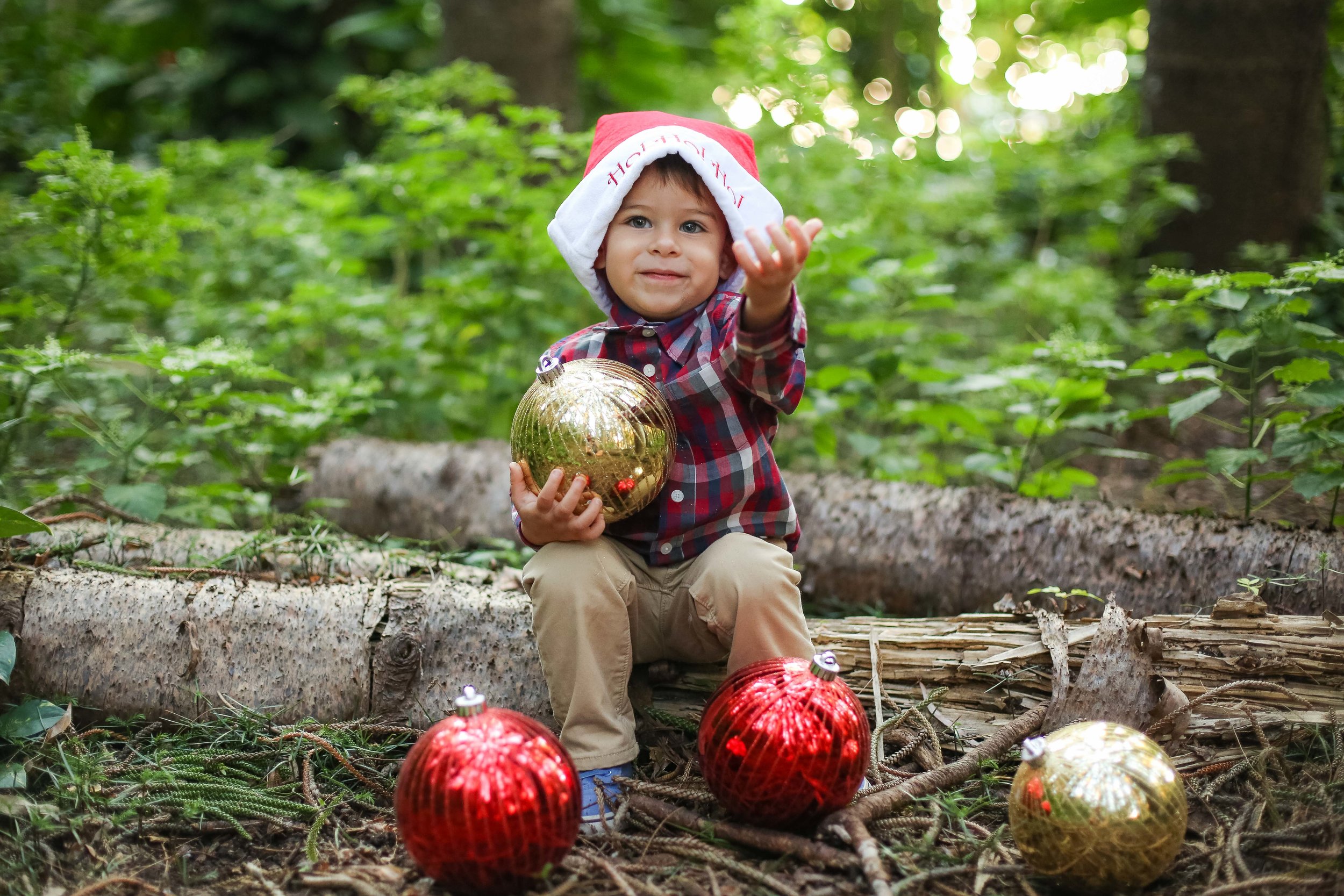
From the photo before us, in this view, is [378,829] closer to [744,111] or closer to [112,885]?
[112,885]

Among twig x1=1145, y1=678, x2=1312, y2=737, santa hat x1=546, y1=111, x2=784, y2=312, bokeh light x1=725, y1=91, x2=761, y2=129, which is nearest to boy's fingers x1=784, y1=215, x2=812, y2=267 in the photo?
santa hat x1=546, y1=111, x2=784, y2=312

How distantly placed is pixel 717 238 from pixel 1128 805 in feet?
4.92

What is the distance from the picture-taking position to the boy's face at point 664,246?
7.07 ft

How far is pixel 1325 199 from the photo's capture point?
4.78m

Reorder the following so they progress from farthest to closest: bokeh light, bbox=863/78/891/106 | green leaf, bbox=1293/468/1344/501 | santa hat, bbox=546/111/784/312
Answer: bokeh light, bbox=863/78/891/106 → green leaf, bbox=1293/468/1344/501 → santa hat, bbox=546/111/784/312

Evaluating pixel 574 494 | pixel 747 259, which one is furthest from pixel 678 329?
pixel 574 494

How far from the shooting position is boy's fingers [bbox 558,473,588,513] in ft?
6.20

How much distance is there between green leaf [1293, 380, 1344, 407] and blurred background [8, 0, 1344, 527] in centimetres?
1

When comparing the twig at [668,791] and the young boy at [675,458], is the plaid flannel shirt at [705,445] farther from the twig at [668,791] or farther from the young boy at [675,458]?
the twig at [668,791]

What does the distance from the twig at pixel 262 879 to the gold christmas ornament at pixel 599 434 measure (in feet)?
2.96

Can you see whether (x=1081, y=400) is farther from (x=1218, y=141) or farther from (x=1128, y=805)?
(x=1218, y=141)

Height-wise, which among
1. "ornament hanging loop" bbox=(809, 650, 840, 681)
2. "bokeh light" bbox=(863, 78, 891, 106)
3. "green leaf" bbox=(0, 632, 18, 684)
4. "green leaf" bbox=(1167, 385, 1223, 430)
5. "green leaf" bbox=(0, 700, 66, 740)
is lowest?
"green leaf" bbox=(0, 700, 66, 740)

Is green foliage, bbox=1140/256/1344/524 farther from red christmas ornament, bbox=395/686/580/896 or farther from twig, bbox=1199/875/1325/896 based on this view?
red christmas ornament, bbox=395/686/580/896

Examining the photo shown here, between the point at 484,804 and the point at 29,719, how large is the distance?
131 centimetres
